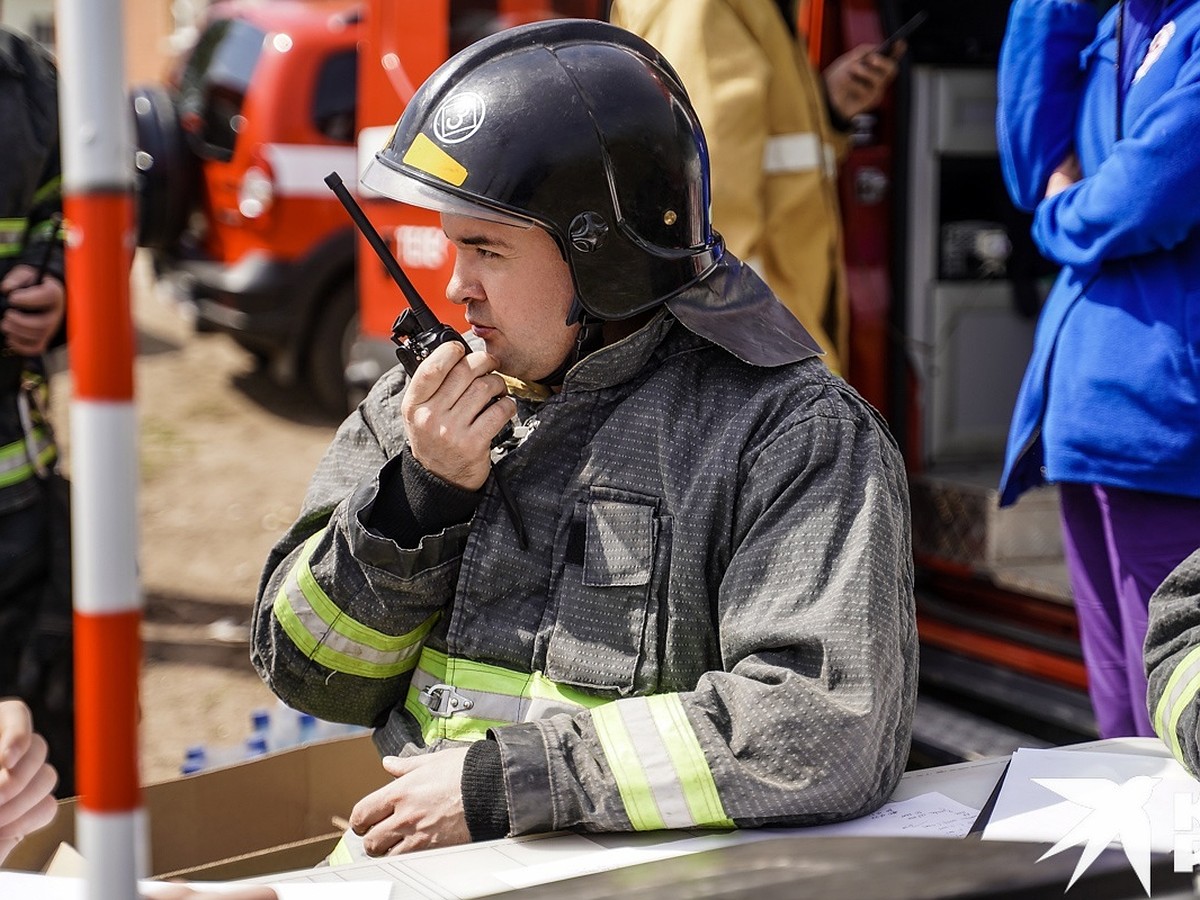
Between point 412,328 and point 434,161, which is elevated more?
point 434,161

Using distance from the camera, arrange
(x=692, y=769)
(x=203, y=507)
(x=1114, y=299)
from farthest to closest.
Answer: (x=203, y=507), (x=1114, y=299), (x=692, y=769)

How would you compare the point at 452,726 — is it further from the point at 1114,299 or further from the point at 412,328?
the point at 1114,299

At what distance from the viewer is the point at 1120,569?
8.55 ft

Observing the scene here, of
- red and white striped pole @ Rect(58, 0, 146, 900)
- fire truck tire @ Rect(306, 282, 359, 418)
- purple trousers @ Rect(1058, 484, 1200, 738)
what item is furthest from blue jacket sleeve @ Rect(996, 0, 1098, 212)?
fire truck tire @ Rect(306, 282, 359, 418)

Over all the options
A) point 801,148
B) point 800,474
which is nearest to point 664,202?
point 800,474

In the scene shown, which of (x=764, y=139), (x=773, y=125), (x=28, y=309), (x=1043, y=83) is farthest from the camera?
(x=773, y=125)

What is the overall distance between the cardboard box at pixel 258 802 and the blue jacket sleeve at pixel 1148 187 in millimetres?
1527

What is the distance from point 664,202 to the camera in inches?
77.7

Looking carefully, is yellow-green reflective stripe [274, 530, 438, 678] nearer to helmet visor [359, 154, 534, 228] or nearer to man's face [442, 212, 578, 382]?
man's face [442, 212, 578, 382]

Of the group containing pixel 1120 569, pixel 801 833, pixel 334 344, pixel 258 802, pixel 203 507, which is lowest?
pixel 203 507

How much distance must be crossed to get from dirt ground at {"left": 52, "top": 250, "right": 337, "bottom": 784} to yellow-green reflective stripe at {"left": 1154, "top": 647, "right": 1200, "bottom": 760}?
8.55 ft

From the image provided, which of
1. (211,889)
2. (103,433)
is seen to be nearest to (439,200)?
(211,889)

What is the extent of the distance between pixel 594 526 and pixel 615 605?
0.11m

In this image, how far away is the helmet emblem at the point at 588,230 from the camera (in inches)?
75.8
